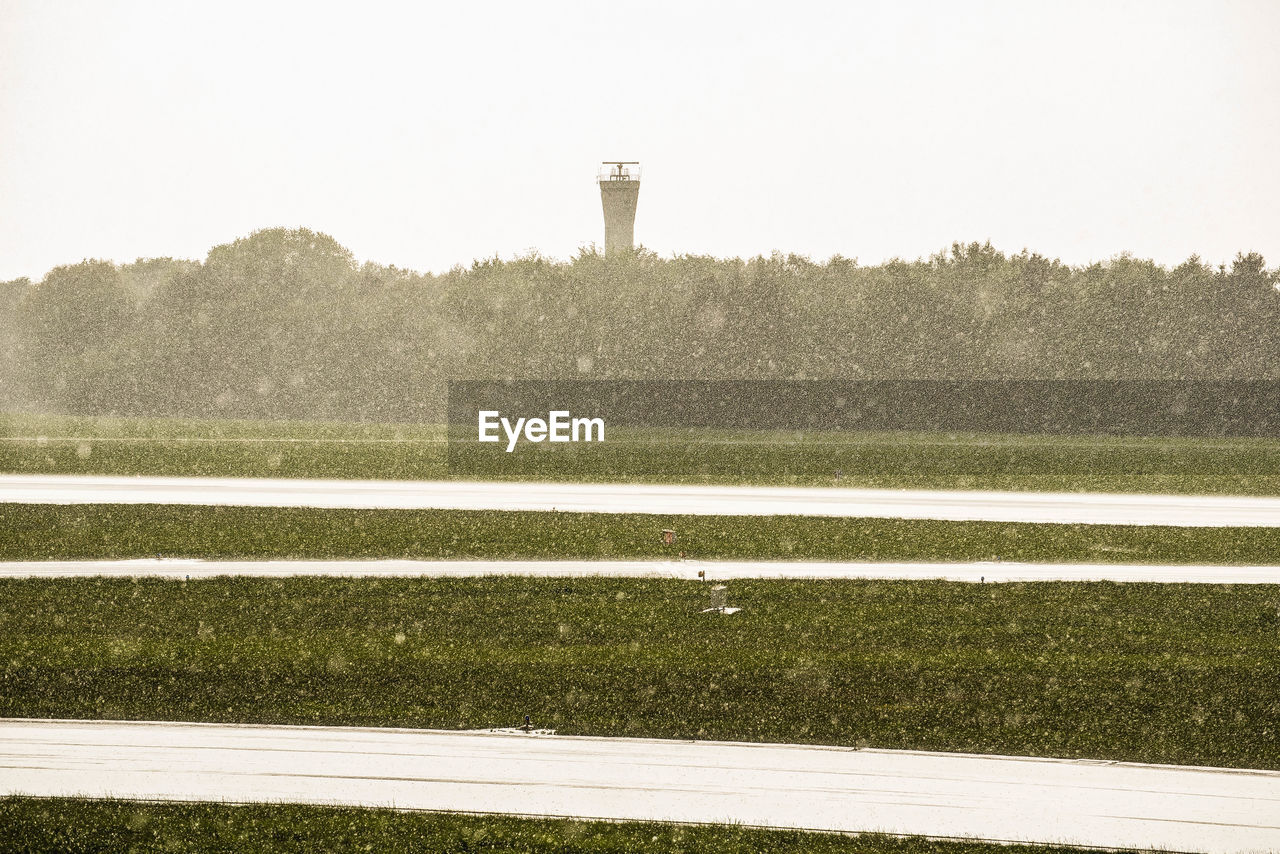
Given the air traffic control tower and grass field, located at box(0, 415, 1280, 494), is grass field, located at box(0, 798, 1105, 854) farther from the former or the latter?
the air traffic control tower

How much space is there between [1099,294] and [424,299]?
43159 millimetres

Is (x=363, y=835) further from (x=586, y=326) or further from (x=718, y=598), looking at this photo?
(x=586, y=326)

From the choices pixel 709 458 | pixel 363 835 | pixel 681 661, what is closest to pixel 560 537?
pixel 681 661

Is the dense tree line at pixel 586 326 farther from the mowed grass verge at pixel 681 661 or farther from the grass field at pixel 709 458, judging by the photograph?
the mowed grass verge at pixel 681 661

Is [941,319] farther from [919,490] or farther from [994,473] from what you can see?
[919,490]

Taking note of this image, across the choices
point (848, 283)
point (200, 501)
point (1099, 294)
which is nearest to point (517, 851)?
point (200, 501)

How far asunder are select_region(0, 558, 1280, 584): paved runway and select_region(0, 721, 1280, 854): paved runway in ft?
23.2

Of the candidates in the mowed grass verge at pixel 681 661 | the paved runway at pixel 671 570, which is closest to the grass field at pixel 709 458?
the paved runway at pixel 671 570

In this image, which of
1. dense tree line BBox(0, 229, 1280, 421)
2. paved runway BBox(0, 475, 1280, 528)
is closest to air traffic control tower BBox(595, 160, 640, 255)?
dense tree line BBox(0, 229, 1280, 421)

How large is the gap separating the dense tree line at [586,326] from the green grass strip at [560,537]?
40287mm

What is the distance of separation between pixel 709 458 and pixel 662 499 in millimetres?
12158

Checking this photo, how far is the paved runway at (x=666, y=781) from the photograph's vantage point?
26.5ft

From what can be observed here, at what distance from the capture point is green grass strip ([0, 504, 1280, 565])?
1902 cm

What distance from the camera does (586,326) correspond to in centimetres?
6844
